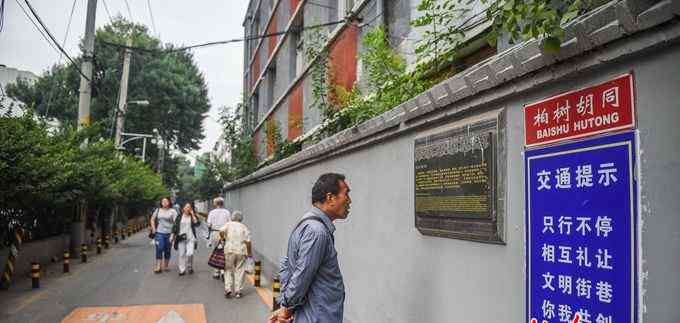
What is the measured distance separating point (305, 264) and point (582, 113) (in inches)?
71.4

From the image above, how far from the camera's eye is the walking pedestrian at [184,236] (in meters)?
12.3

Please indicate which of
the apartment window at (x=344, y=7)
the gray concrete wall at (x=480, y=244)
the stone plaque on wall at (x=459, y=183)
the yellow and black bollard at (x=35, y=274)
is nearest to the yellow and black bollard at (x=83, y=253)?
the yellow and black bollard at (x=35, y=274)

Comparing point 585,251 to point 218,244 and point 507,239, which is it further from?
point 218,244

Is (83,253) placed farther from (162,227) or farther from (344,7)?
(344,7)

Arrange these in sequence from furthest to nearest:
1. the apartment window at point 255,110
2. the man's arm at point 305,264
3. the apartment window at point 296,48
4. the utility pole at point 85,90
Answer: the apartment window at point 255,110 < the apartment window at point 296,48 < the utility pole at point 85,90 < the man's arm at point 305,264

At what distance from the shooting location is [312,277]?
10.8ft

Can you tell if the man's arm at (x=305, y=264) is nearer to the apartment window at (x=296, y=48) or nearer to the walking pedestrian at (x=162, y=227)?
the walking pedestrian at (x=162, y=227)

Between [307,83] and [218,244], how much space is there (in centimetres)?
670

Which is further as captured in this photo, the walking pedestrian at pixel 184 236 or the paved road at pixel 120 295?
the walking pedestrian at pixel 184 236

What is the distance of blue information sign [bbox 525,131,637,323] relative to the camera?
7.75 ft

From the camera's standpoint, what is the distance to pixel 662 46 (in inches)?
87.7

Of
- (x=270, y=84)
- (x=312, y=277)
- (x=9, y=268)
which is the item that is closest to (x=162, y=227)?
(x=9, y=268)

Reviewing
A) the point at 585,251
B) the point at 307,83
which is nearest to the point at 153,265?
the point at 307,83

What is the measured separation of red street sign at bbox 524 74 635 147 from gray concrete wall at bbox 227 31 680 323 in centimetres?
5
